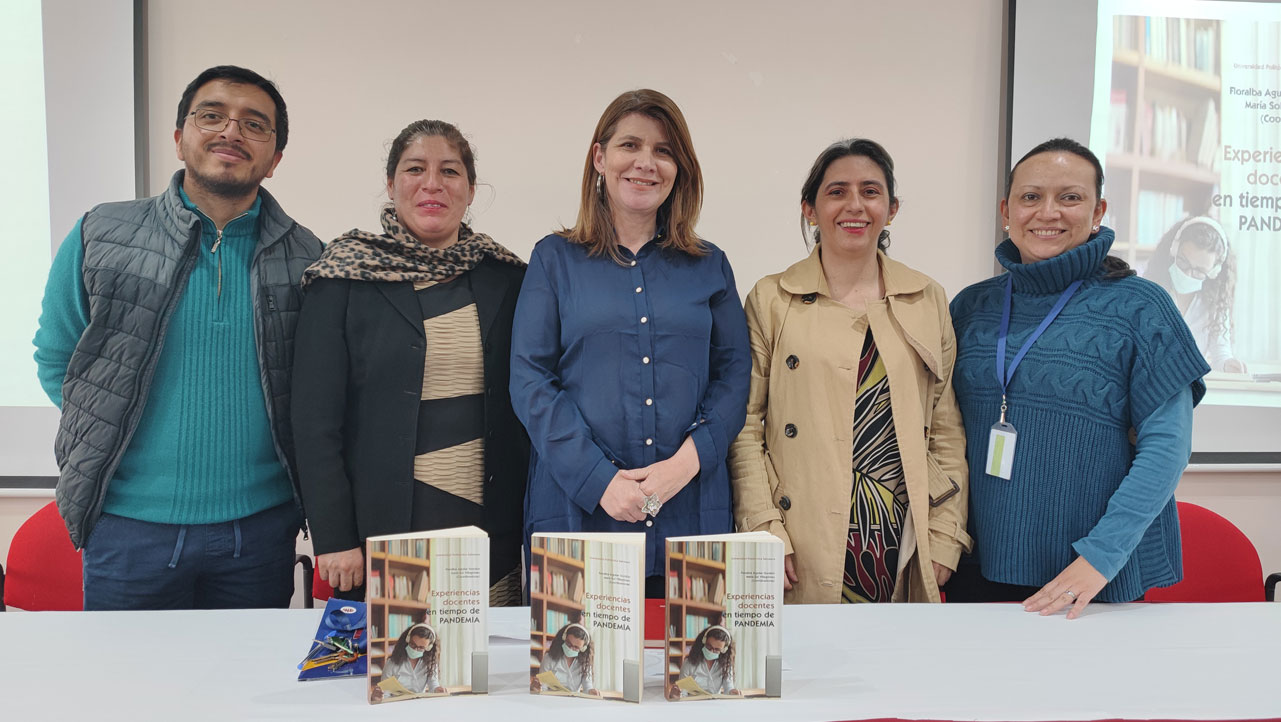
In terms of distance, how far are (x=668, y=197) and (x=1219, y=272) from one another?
238 cm

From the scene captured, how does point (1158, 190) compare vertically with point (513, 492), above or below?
above

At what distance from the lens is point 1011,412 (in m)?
1.94

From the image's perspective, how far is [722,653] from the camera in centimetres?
122

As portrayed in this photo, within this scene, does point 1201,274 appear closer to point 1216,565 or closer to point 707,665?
point 1216,565

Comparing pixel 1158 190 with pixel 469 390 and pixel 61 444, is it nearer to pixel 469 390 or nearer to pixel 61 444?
pixel 469 390

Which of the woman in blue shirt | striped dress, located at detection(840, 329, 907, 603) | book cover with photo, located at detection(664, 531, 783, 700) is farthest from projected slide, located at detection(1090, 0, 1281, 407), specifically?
book cover with photo, located at detection(664, 531, 783, 700)

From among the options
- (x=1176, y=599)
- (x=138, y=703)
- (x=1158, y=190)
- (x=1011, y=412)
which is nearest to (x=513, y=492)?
(x=138, y=703)

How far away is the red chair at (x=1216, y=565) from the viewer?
2.57 m

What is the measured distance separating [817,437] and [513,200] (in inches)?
61.3

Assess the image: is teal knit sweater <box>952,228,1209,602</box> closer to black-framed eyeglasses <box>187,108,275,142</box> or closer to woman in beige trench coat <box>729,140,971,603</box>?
woman in beige trench coat <box>729,140,971,603</box>

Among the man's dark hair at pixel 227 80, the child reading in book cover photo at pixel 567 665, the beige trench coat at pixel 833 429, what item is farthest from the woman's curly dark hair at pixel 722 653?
the man's dark hair at pixel 227 80

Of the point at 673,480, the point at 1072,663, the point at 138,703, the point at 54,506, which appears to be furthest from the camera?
the point at 54,506

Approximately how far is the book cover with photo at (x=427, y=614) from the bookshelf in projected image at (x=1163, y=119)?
2831 mm

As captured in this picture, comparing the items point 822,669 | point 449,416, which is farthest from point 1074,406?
point 449,416
